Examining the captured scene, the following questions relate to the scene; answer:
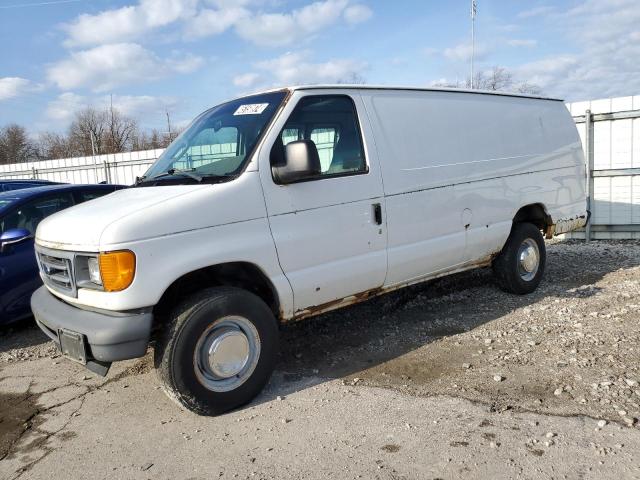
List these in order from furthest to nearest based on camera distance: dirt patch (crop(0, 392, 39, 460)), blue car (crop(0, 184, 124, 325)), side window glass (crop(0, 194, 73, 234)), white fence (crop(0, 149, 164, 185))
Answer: white fence (crop(0, 149, 164, 185)), side window glass (crop(0, 194, 73, 234)), blue car (crop(0, 184, 124, 325)), dirt patch (crop(0, 392, 39, 460))

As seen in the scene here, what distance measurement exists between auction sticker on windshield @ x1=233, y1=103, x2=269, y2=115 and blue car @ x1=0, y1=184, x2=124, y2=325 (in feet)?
9.19

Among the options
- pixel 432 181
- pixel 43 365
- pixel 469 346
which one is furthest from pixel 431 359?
pixel 43 365

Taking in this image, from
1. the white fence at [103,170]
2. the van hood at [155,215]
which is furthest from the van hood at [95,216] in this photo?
the white fence at [103,170]

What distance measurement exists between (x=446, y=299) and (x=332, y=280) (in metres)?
2.50

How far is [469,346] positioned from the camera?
179 inches

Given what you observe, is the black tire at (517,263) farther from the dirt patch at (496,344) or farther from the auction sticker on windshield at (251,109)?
the auction sticker on windshield at (251,109)

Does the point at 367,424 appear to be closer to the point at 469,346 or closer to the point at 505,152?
the point at 469,346

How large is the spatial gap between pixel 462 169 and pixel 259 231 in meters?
2.41

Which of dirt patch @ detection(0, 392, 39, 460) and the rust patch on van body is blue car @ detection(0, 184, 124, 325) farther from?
the rust patch on van body

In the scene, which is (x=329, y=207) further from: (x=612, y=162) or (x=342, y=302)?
(x=612, y=162)

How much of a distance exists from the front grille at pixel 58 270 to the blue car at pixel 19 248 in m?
1.49

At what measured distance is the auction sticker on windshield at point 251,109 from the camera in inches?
155

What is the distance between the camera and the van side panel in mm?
4438

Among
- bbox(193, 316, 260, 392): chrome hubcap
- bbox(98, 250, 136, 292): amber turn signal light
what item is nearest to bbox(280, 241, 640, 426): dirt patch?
bbox(193, 316, 260, 392): chrome hubcap
